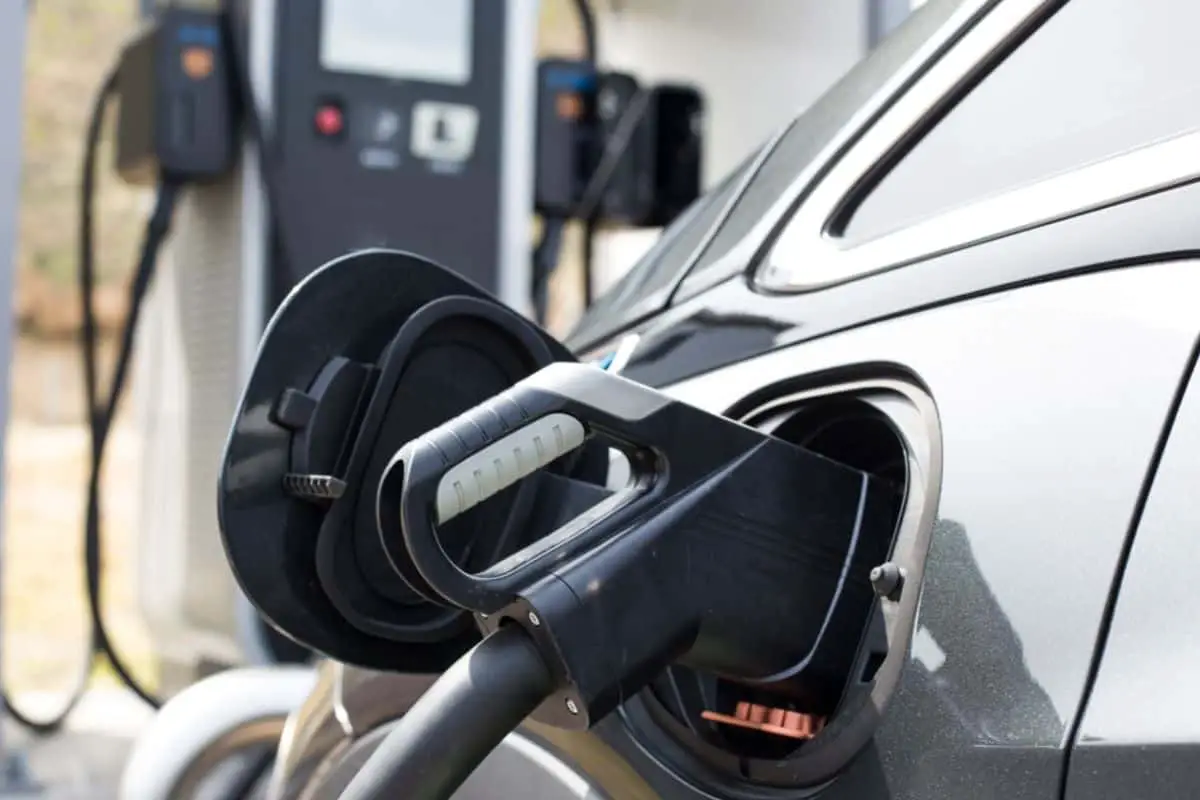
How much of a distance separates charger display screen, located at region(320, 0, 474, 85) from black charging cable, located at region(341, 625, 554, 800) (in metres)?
2.62

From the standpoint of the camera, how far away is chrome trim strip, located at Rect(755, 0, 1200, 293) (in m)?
0.79

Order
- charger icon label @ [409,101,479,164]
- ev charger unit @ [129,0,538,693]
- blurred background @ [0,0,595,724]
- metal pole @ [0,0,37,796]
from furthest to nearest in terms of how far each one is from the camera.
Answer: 1. blurred background @ [0,0,595,724]
2. charger icon label @ [409,101,479,164]
3. ev charger unit @ [129,0,538,693]
4. metal pole @ [0,0,37,796]

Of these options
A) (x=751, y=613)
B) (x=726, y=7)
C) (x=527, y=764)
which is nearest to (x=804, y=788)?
(x=751, y=613)

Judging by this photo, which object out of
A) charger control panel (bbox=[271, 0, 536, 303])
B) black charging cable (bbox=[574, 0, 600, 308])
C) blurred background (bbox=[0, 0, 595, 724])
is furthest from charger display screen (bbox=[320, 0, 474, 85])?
blurred background (bbox=[0, 0, 595, 724])

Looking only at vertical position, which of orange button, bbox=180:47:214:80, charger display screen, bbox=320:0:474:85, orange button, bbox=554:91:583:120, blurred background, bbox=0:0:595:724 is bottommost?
blurred background, bbox=0:0:595:724

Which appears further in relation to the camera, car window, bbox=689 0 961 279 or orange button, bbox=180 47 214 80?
orange button, bbox=180 47 214 80

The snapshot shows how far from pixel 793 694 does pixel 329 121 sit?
2500mm

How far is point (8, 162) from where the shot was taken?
9.29 ft

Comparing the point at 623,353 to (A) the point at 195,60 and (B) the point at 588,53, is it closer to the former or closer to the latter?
(A) the point at 195,60

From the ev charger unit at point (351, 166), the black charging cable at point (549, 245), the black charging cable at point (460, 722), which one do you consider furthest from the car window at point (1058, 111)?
the black charging cable at point (549, 245)

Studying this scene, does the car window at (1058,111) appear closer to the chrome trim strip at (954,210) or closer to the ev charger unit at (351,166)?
the chrome trim strip at (954,210)

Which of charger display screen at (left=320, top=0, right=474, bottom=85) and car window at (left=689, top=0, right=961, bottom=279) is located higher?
charger display screen at (left=320, top=0, right=474, bottom=85)

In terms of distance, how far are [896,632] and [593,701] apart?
0.17 m

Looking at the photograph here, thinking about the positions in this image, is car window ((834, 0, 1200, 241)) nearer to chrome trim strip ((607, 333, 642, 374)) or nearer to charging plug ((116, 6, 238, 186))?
chrome trim strip ((607, 333, 642, 374))
